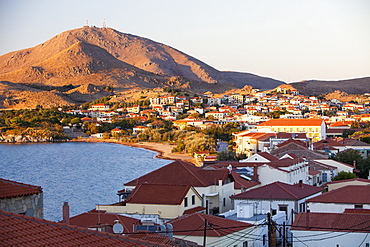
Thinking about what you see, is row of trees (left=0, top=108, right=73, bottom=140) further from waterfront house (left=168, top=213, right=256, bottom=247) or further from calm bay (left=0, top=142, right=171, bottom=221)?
waterfront house (left=168, top=213, right=256, bottom=247)

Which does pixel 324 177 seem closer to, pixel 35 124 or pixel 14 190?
pixel 14 190

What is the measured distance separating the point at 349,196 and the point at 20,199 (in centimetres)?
1093

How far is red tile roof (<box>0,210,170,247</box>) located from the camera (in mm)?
4477

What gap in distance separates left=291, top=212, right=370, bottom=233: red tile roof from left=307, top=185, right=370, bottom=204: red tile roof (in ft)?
9.78

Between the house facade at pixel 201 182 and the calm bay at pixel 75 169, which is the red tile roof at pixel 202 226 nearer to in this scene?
the house facade at pixel 201 182

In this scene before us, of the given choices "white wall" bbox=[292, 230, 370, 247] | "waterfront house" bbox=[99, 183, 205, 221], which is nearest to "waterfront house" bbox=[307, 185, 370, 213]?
"waterfront house" bbox=[99, 183, 205, 221]

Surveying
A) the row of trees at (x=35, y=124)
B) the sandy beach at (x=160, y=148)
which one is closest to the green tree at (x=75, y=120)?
the row of trees at (x=35, y=124)

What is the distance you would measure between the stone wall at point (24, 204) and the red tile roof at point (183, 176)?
37.5ft

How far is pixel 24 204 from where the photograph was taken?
7273 mm

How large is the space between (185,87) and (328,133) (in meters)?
99.1

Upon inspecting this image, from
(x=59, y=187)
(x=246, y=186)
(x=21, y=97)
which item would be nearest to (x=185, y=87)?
(x=21, y=97)

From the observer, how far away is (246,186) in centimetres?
2055

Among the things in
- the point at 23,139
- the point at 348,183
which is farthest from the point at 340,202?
the point at 23,139

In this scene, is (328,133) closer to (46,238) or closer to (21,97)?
(46,238)
